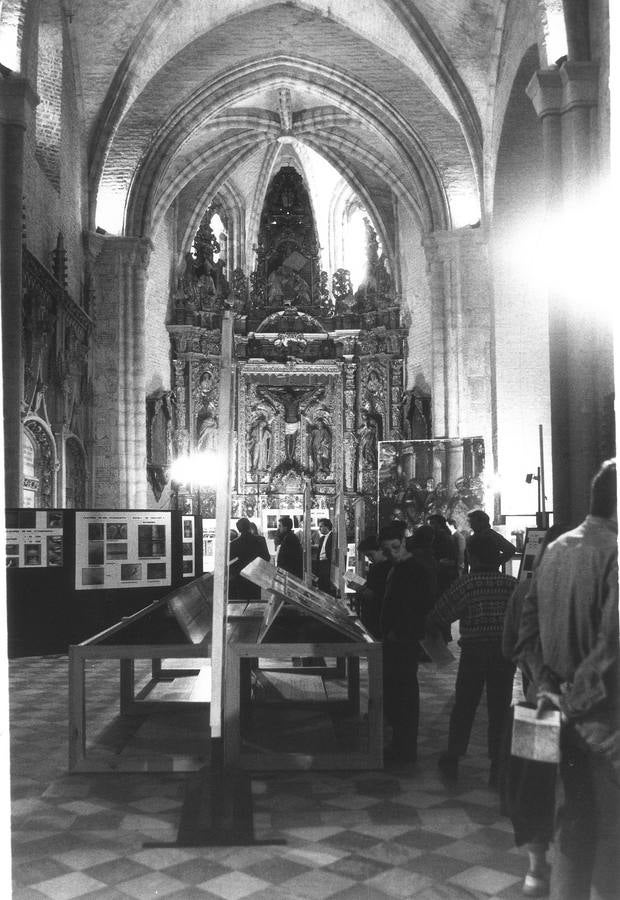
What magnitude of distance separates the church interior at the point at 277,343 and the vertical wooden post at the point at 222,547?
0.02 metres

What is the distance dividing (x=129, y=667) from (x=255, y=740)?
1.24 m

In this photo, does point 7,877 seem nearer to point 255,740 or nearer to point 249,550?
point 255,740

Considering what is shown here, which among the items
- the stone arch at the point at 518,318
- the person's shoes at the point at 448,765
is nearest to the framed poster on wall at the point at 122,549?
the person's shoes at the point at 448,765

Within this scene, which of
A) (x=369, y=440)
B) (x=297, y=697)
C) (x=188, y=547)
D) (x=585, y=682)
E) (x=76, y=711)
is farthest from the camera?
(x=369, y=440)

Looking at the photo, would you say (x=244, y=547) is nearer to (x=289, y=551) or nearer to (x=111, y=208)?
(x=289, y=551)

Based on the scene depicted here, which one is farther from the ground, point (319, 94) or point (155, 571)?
point (319, 94)

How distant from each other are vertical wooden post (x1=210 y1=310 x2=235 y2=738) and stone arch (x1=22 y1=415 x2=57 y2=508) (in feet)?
32.2

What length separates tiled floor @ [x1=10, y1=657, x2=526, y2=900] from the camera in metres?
3.43

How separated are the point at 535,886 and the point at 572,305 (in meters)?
6.47

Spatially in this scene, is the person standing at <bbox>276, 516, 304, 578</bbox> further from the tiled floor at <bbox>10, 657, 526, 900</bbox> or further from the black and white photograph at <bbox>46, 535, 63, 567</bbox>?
the tiled floor at <bbox>10, 657, 526, 900</bbox>

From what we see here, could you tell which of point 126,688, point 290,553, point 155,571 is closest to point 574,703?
point 126,688

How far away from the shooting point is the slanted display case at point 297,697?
5.14 metres

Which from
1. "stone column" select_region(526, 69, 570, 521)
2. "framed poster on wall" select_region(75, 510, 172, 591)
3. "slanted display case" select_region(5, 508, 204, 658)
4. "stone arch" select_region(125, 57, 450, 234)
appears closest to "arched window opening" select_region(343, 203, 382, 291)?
"stone arch" select_region(125, 57, 450, 234)

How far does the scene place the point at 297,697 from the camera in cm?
716
